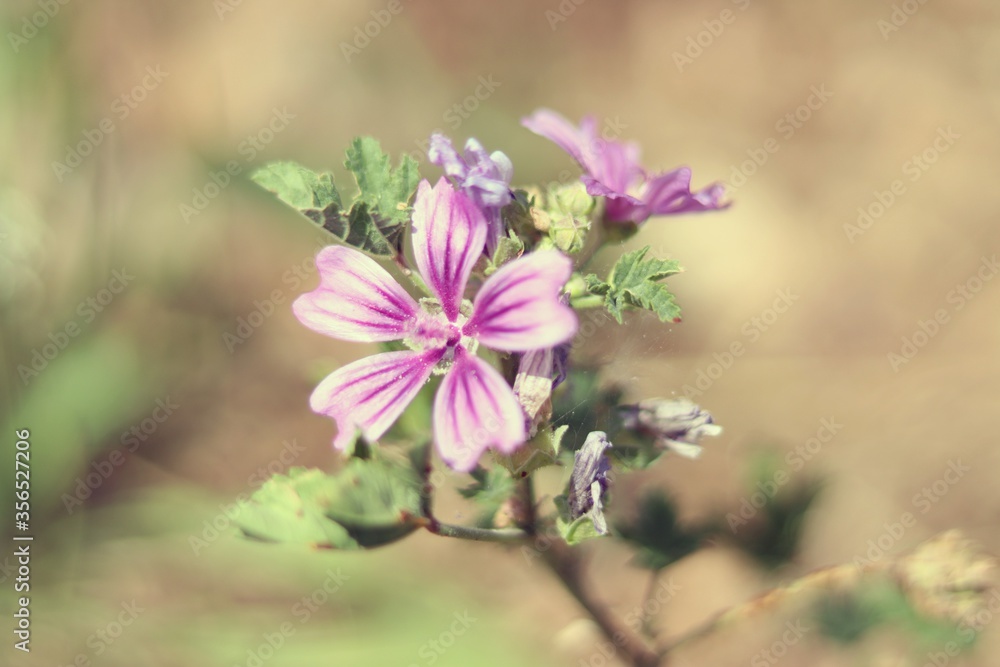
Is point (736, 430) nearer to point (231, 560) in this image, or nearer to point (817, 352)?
point (817, 352)

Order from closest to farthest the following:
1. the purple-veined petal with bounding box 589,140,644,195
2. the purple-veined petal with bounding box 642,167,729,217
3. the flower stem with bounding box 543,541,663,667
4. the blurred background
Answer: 1. the purple-veined petal with bounding box 642,167,729,217
2. the purple-veined petal with bounding box 589,140,644,195
3. the flower stem with bounding box 543,541,663,667
4. the blurred background

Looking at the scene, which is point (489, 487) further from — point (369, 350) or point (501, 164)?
point (369, 350)

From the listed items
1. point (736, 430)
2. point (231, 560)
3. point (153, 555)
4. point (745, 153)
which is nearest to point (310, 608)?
point (231, 560)

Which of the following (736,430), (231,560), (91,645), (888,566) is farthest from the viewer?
(736,430)

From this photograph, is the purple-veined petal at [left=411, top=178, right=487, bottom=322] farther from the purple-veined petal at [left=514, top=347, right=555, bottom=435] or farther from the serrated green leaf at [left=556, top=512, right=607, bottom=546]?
the serrated green leaf at [left=556, top=512, right=607, bottom=546]

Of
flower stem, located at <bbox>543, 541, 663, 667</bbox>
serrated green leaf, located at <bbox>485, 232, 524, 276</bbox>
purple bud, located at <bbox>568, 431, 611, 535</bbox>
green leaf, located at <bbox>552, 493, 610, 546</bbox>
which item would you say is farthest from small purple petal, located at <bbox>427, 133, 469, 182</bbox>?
flower stem, located at <bbox>543, 541, 663, 667</bbox>

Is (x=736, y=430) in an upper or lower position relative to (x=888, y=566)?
lower
